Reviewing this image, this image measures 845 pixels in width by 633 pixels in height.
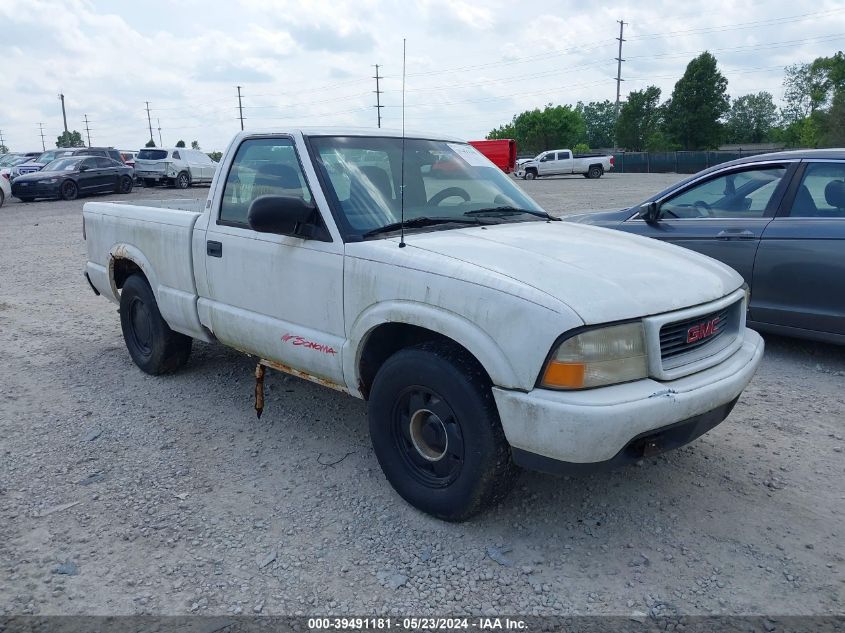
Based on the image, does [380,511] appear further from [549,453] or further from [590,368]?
[590,368]

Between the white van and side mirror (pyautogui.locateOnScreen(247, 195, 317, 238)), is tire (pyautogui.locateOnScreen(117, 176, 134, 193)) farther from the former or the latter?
side mirror (pyautogui.locateOnScreen(247, 195, 317, 238))

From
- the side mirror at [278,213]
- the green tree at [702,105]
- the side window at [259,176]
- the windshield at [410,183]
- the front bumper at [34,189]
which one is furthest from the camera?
the green tree at [702,105]

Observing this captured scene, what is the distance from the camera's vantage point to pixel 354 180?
379cm

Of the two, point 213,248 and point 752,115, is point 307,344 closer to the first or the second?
point 213,248

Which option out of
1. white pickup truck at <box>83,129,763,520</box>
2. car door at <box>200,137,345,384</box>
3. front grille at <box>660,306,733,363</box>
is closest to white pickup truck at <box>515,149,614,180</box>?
white pickup truck at <box>83,129,763,520</box>

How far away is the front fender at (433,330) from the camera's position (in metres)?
2.77

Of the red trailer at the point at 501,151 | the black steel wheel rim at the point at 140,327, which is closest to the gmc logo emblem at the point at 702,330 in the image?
the black steel wheel rim at the point at 140,327

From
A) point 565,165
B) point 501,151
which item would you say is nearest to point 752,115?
point 565,165

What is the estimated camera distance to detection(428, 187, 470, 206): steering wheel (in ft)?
13.0

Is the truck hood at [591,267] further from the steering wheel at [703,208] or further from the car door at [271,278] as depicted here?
the steering wheel at [703,208]

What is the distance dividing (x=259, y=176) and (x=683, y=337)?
8.61 feet

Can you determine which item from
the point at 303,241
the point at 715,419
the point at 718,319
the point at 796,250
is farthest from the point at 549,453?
the point at 796,250

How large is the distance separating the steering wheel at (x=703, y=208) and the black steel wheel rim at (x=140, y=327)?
4.65 meters

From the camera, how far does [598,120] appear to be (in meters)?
129
